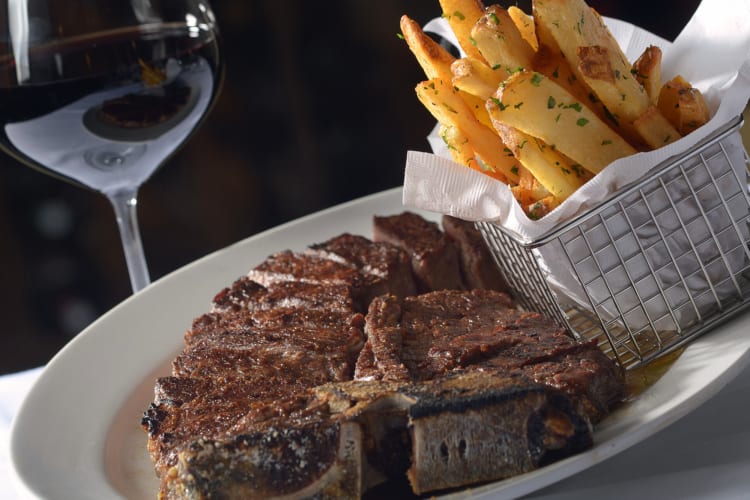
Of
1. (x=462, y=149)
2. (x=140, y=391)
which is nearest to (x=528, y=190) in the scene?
(x=462, y=149)

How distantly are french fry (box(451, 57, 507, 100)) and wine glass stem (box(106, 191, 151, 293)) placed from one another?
49.6 inches

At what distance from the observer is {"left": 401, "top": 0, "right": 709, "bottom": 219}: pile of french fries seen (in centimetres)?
→ 165

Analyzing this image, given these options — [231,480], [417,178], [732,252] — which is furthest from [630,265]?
[231,480]

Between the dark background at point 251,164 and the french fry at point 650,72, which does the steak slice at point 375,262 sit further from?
the dark background at point 251,164

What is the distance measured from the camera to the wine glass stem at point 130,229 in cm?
263

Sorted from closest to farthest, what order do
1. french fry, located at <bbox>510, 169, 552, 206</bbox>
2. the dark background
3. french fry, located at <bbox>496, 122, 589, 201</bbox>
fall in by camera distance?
french fry, located at <bbox>496, 122, 589, 201</bbox>
french fry, located at <bbox>510, 169, 552, 206</bbox>
the dark background

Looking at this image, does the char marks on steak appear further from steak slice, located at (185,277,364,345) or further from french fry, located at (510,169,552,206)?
french fry, located at (510,169,552,206)

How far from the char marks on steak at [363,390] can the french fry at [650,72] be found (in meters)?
0.51

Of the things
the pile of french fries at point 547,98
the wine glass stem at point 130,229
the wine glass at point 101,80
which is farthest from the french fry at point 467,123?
the wine glass stem at point 130,229

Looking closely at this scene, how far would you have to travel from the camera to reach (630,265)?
1.79 metres

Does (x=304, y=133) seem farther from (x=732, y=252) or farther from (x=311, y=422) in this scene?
(x=311, y=422)

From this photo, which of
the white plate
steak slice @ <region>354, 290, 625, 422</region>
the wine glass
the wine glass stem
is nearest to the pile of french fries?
steak slice @ <region>354, 290, 625, 422</region>

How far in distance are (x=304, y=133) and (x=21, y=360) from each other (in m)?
2.07

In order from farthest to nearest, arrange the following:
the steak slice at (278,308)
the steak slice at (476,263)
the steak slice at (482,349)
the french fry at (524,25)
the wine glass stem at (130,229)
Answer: the wine glass stem at (130,229) → the steak slice at (476,263) → the steak slice at (278,308) → the french fry at (524,25) → the steak slice at (482,349)
